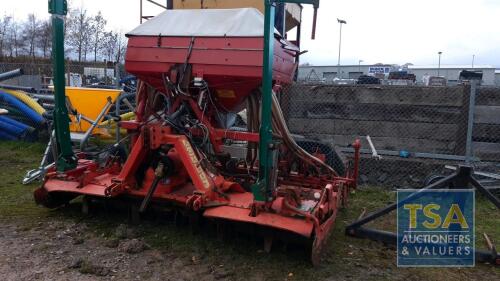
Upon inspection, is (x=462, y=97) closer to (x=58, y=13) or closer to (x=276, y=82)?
(x=276, y=82)

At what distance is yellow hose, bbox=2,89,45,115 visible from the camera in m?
9.52

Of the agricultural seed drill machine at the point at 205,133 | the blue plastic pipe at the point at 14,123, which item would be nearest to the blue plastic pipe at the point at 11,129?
the blue plastic pipe at the point at 14,123

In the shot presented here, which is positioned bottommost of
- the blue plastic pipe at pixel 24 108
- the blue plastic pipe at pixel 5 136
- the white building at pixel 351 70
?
the blue plastic pipe at pixel 5 136

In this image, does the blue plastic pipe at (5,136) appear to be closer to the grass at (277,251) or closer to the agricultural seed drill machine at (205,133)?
the grass at (277,251)

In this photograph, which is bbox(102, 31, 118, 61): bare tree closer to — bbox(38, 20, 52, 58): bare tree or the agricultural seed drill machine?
bbox(38, 20, 52, 58): bare tree

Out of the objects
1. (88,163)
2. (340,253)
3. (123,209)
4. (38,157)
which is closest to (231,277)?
(340,253)

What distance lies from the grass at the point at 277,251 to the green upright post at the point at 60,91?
23.5 inches

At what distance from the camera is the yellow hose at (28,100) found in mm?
9523

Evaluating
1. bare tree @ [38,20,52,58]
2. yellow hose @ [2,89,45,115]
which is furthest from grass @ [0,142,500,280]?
bare tree @ [38,20,52,58]

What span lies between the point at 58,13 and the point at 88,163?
170cm

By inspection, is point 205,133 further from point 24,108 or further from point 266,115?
point 24,108

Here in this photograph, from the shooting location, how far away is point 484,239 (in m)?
4.80

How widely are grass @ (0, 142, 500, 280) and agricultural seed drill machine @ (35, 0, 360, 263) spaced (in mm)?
216

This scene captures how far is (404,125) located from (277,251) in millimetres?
4411
